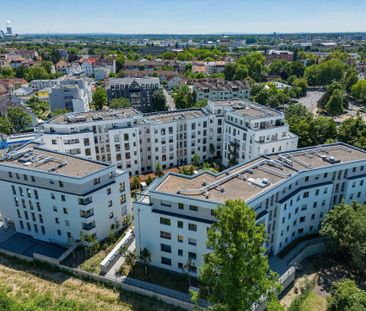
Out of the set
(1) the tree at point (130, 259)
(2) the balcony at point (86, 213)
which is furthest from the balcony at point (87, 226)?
(1) the tree at point (130, 259)

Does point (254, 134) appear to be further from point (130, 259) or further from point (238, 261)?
point (238, 261)

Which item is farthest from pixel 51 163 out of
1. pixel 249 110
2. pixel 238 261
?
pixel 249 110

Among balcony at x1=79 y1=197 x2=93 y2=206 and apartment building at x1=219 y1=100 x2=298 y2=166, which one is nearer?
balcony at x1=79 y1=197 x2=93 y2=206

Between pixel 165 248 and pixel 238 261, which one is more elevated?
pixel 238 261

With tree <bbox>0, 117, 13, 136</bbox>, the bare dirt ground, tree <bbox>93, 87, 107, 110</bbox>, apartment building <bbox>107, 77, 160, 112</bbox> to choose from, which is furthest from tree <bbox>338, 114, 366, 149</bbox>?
tree <bbox>0, 117, 13, 136</bbox>

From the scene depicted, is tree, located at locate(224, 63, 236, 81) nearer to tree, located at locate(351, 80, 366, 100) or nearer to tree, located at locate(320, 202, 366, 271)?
tree, located at locate(351, 80, 366, 100)

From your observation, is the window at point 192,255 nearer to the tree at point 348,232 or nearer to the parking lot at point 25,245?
the tree at point 348,232

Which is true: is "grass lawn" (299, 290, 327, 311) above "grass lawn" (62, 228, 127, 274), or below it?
below

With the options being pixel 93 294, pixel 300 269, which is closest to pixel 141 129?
pixel 93 294
